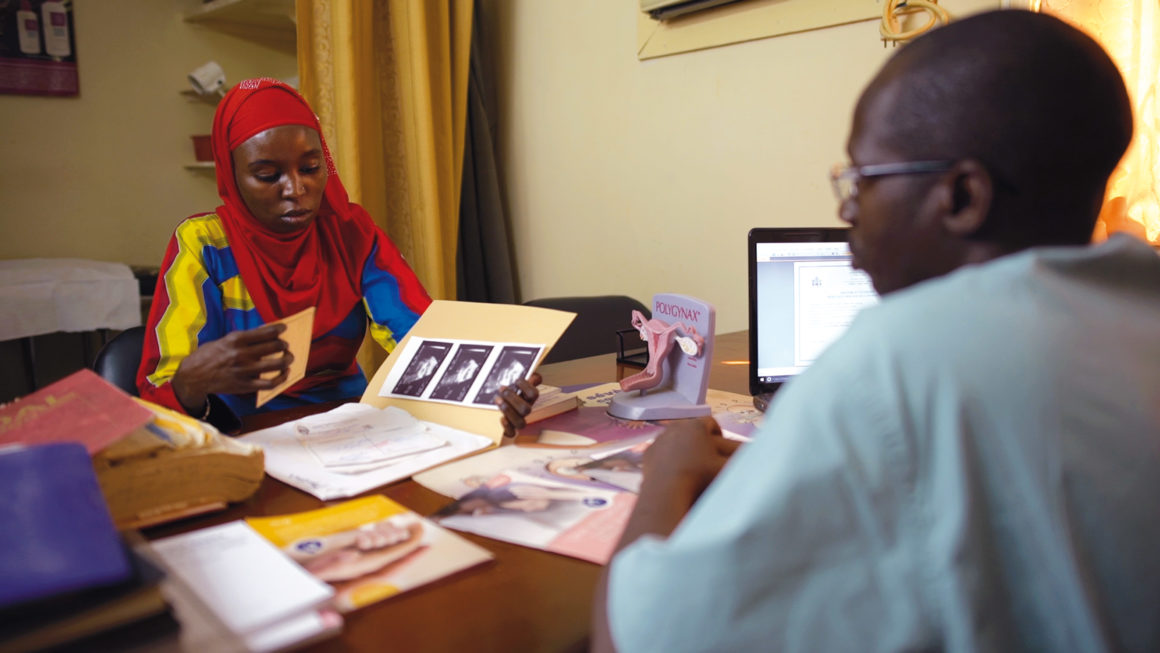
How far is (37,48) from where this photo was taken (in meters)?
3.26

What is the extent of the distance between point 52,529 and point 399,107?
250cm

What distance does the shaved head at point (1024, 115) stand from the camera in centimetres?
54

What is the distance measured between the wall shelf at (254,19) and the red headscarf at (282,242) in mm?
2040

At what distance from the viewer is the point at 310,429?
1.17 metres

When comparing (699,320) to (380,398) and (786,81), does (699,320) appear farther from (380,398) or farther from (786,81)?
(786,81)

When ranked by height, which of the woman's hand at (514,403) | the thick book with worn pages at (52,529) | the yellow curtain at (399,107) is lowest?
the woman's hand at (514,403)

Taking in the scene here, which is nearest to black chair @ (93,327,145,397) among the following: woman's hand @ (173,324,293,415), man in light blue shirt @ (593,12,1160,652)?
woman's hand @ (173,324,293,415)

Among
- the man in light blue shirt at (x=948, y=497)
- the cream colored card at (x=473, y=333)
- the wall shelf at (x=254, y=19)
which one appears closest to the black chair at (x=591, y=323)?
the cream colored card at (x=473, y=333)

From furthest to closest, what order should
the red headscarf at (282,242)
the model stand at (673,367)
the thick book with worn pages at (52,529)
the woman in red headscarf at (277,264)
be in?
the red headscarf at (282,242) → the woman in red headscarf at (277,264) → the model stand at (673,367) → the thick book with worn pages at (52,529)

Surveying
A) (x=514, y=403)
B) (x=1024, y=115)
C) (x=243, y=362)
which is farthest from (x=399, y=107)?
(x=1024, y=115)

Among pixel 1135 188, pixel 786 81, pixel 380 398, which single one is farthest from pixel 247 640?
pixel 786 81

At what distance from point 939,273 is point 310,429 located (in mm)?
910

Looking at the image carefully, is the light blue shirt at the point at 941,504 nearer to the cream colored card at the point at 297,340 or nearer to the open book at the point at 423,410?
the open book at the point at 423,410

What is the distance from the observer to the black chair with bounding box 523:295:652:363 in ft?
6.74
